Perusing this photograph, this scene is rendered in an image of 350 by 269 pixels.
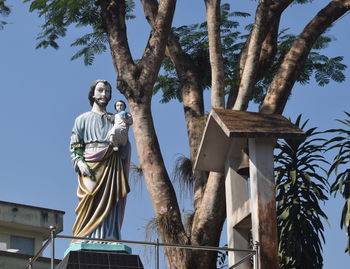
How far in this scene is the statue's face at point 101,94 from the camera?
46.2ft

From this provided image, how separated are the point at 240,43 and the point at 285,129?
7.16 metres

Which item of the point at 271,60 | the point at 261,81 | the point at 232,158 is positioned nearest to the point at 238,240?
the point at 232,158

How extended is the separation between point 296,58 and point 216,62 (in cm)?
128

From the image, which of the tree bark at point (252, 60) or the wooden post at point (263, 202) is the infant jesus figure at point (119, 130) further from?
the tree bark at point (252, 60)

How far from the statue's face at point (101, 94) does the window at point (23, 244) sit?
1676 centimetres

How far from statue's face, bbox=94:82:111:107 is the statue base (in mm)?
2085

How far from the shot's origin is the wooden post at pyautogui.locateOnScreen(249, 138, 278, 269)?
12.3 m

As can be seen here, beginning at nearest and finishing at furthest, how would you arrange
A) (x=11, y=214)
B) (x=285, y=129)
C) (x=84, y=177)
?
(x=285, y=129)
(x=84, y=177)
(x=11, y=214)

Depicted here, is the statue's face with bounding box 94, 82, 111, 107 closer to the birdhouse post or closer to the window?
the birdhouse post

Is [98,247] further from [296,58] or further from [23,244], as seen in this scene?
[23,244]

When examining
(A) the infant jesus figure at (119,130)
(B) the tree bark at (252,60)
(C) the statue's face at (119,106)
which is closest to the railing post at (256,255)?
(A) the infant jesus figure at (119,130)

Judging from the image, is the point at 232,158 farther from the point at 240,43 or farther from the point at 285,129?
the point at 240,43

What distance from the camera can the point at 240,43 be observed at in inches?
773

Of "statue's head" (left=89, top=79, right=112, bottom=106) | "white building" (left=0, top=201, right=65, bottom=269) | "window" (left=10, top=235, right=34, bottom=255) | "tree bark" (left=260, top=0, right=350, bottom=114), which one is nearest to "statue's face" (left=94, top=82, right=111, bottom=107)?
"statue's head" (left=89, top=79, right=112, bottom=106)
